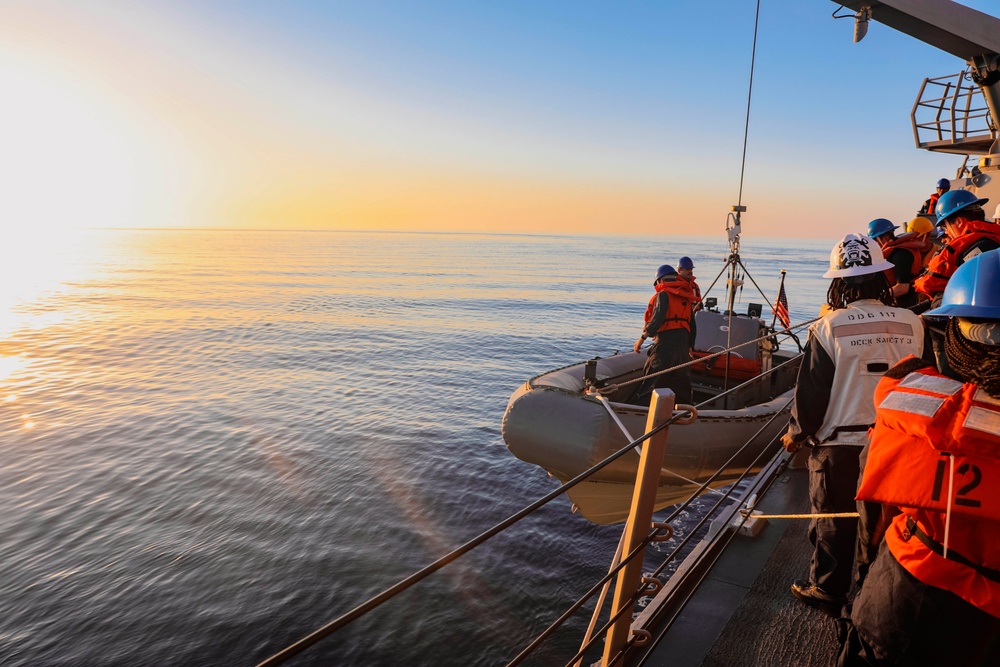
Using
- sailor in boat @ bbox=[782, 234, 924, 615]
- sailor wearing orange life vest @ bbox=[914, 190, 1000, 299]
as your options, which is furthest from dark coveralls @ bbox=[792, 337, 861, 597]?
sailor wearing orange life vest @ bbox=[914, 190, 1000, 299]

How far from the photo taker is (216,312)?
97.7 ft

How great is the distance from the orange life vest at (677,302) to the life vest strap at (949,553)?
17.5 ft

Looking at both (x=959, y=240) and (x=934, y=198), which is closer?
(x=959, y=240)

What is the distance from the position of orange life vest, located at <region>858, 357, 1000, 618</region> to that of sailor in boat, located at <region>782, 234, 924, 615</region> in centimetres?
127

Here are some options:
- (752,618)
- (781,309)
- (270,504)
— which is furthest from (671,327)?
(270,504)

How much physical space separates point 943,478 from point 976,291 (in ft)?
1.40

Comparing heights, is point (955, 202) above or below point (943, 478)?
above

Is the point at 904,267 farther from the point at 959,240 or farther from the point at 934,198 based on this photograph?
the point at 934,198

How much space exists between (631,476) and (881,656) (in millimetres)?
4771

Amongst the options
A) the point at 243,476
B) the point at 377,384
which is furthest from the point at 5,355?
the point at 243,476

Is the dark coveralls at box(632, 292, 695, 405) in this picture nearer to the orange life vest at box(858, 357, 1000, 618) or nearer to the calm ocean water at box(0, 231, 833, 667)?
the calm ocean water at box(0, 231, 833, 667)

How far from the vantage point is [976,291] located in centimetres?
127

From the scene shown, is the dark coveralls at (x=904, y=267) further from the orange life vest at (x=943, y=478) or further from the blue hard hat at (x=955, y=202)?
the orange life vest at (x=943, y=478)

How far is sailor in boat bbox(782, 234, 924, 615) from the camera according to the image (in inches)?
99.3
